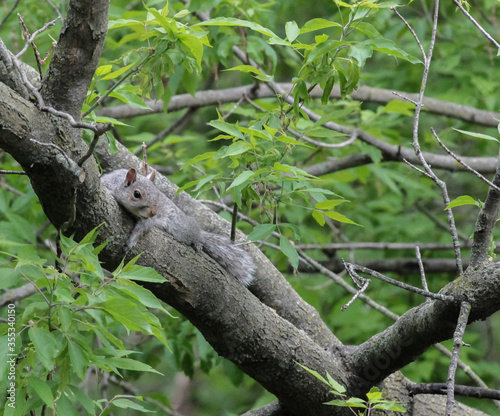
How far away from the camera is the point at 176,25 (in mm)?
2725

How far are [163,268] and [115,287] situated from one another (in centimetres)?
64

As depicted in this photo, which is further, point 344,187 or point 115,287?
point 344,187

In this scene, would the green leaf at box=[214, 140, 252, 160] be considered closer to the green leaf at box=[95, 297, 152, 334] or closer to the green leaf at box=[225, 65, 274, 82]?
the green leaf at box=[225, 65, 274, 82]

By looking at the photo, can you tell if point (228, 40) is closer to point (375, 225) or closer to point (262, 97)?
point (262, 97)

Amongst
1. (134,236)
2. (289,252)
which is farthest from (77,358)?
(289,252)

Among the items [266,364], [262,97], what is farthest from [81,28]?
[262,97]

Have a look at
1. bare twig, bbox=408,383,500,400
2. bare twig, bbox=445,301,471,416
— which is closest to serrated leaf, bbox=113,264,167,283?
bare twig, bbox=445,301,471,416

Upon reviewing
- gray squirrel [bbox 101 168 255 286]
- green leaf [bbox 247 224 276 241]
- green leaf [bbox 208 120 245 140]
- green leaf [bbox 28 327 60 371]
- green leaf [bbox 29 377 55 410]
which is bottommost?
green leaf [bbox 29 377 55 410]

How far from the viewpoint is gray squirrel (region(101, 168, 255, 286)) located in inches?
136

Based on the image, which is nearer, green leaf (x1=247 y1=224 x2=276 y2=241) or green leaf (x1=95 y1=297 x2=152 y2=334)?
green leaf (x1=95 y1=297 x2=152 y2=334)

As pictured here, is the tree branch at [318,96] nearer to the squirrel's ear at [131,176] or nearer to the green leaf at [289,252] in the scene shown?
the squirrel's ear at [131,176]

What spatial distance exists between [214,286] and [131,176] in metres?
1.06

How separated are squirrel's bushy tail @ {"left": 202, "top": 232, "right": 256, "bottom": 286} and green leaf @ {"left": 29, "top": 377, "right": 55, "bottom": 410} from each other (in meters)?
1.46

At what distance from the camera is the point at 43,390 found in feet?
7.24
